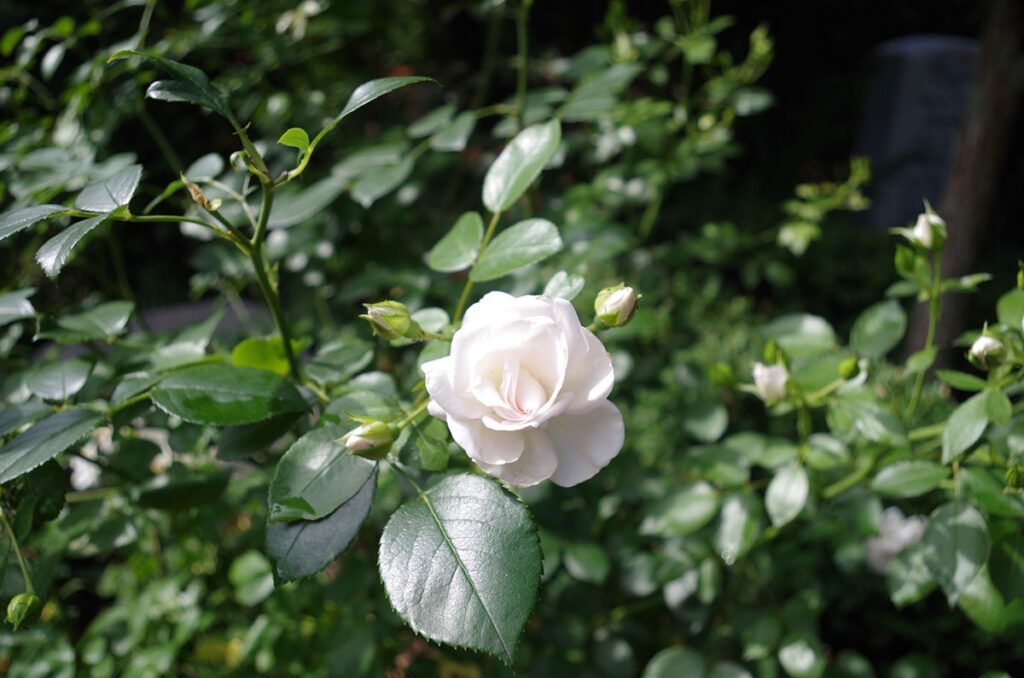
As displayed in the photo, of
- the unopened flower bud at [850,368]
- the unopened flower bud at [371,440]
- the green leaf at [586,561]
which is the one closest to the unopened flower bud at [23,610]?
the unopened flower bud at [371,440]

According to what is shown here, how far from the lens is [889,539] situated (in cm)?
115

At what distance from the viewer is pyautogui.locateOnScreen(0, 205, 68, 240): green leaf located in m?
0.39

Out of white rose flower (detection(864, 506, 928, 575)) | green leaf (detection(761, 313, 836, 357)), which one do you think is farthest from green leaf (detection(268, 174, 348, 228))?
white rose flower (detection(864, 506, 928, 575))

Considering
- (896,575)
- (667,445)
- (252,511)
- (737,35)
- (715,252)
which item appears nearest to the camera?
(896,575)

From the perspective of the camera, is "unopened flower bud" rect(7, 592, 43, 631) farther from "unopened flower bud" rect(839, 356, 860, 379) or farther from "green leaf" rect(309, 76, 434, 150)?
"unopened flower bud" rect(839, 356, 860, 379)

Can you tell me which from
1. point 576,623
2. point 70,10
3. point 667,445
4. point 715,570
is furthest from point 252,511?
point 70,10

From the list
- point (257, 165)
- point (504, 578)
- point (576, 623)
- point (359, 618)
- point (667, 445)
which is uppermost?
point (257, 165)

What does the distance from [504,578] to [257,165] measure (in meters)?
0.27

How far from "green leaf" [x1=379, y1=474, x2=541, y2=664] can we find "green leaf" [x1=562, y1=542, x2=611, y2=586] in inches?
15.8

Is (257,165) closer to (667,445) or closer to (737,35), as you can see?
(667,445)

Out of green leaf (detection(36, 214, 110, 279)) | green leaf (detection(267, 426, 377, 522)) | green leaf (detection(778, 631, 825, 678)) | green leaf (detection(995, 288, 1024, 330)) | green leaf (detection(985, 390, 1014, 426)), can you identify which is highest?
green leaf (detection(36, 214, 110, 279))

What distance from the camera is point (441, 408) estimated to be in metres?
0.38

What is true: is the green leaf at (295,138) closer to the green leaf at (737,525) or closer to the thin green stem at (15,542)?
the thin green stem at (15,542)

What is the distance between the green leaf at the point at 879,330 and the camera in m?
0.69
